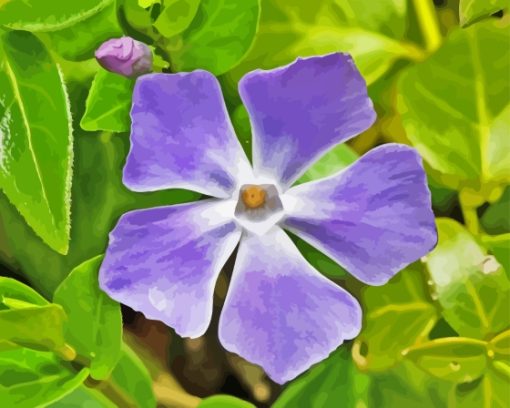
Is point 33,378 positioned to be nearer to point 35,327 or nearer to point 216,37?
point 35,327

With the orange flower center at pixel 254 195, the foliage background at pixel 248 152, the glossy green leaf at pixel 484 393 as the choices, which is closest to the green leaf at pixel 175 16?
the foliage background at pixel 248 152

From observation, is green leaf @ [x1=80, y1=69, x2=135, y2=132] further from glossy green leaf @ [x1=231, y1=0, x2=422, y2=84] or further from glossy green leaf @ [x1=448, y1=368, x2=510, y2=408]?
glossy green leaf @ [x1=448, y1=368, x2=510, y2=408]

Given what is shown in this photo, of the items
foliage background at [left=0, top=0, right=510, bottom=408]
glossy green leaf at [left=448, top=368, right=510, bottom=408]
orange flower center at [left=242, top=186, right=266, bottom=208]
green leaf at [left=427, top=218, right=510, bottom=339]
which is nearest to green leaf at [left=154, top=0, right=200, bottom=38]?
foliage background at [left=0, top=0, right=510, bottom=408]

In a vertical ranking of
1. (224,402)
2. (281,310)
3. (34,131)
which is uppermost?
(34,131)

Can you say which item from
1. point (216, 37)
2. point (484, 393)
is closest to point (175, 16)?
point (216, 37)

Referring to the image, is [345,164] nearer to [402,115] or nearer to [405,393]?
[402,115]

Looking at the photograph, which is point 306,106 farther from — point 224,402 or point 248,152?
point 224,402

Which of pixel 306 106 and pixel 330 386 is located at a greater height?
pixel 306 106

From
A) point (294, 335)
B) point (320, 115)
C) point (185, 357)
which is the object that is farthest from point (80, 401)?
point (320, 115)
